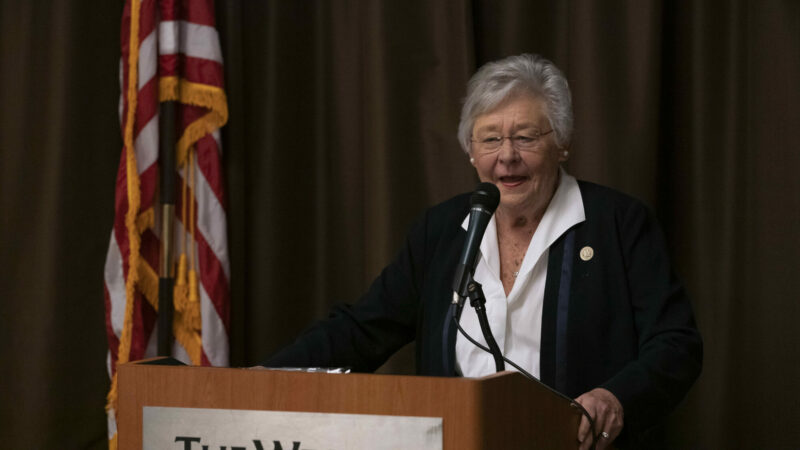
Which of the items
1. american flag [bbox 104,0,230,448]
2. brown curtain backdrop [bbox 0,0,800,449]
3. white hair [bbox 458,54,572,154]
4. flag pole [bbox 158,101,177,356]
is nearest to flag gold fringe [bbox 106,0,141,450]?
american flag [bbox 104,0,230,448]

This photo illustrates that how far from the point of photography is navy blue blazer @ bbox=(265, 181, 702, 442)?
2.05m

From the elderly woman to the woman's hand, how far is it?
0.18 meters

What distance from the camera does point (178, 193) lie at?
11.3ft

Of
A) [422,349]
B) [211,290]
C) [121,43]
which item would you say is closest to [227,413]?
[422,349]

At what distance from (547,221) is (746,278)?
1.10 meters

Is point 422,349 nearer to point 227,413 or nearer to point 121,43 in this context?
point 227,413

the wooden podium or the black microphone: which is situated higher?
the black microphone

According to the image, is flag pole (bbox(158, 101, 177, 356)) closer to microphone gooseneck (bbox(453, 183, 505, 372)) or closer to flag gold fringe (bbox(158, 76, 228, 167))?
flag gold fringe (bbox(158, 76, 228, 167))

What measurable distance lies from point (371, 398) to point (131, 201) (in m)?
2.16

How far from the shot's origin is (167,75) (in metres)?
3.37

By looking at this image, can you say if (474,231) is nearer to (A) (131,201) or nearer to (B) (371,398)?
(B) (371,398)

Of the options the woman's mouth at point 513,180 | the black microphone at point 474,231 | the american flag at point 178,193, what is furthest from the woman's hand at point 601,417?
the american flag at point 178,193

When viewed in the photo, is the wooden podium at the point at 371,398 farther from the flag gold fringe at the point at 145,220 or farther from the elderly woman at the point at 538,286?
the flag gold fringe at the point at 145,220

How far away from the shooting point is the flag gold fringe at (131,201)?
10.7 feet
